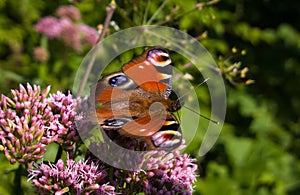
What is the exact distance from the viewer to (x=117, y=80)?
2.61 metres

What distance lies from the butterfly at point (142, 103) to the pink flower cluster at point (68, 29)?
1720 millimetres

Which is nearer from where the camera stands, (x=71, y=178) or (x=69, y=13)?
(x=71, y=178)

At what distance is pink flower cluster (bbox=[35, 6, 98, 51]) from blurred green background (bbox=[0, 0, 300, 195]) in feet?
0.31

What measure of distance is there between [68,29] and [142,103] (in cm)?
242

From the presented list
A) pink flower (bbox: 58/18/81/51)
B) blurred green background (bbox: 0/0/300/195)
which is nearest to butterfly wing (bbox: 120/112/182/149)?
blurred green background (bbox: 0/0/300/195)

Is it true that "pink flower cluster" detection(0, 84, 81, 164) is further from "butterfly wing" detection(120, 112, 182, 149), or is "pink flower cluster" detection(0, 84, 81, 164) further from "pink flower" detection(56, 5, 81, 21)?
"pink flower" detection(56, 5, 81, 21)

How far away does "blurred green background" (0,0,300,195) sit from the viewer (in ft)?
12.1

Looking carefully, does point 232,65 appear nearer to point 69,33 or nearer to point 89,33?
point 89,33

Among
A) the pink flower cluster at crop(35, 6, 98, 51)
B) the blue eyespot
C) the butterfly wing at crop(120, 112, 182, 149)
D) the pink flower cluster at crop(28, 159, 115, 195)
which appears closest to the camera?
the butterfly wing at crop(120, 112, 182, 149)

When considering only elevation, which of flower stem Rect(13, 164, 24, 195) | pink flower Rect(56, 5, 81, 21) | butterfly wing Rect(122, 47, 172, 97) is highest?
pink flower Rect(56, 5, 81, 21)

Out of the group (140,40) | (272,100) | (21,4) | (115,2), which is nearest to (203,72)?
(140,40)

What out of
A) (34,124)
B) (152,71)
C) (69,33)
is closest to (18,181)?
(34,124)

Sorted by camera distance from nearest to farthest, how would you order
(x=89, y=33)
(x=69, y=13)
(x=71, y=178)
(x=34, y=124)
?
(x=71, y=178) < (x=34, y=124) < (x=89, y=33) < (x=69, y=13)

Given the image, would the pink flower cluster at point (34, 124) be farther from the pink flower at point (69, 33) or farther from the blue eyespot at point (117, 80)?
the pink flower at point (69, 33)
